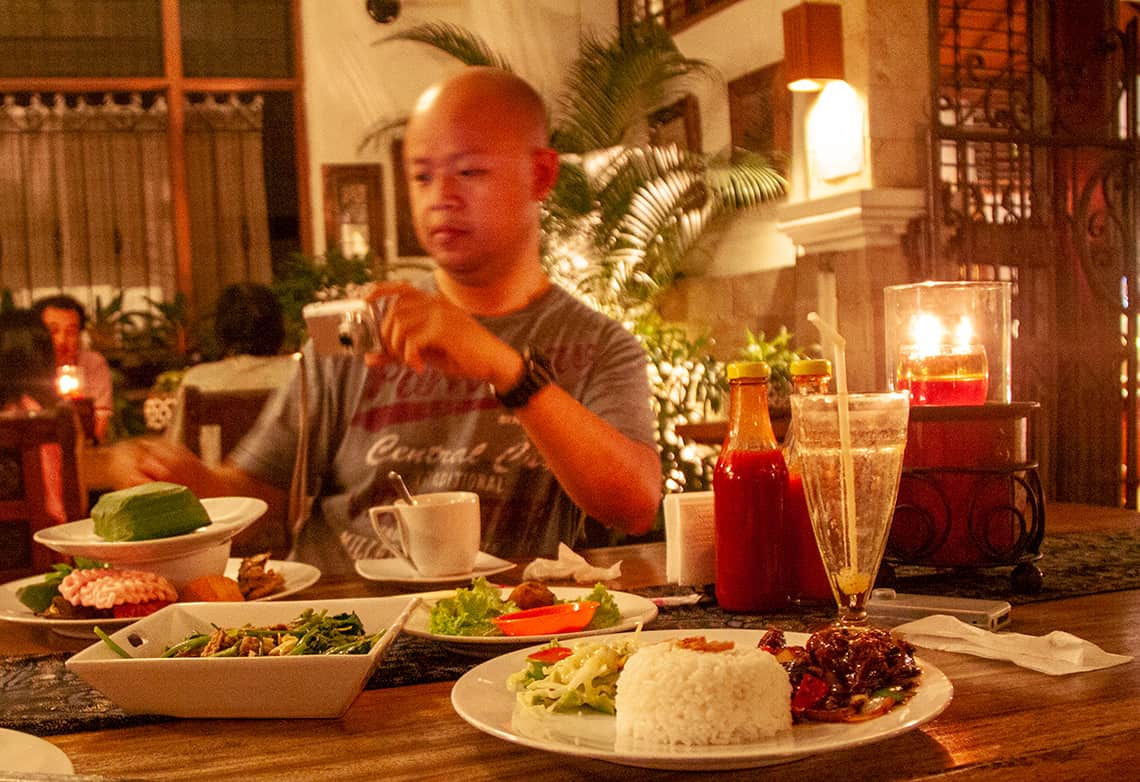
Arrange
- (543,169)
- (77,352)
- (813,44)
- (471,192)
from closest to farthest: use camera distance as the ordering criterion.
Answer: (471,192) → (543,169) → (813,44) → (77,352)

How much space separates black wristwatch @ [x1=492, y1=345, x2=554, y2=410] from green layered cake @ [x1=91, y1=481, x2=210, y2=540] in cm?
56

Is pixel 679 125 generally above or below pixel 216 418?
above

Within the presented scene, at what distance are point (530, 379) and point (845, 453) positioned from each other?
730mm

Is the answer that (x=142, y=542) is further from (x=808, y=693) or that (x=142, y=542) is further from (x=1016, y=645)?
(x=1016, y=645)

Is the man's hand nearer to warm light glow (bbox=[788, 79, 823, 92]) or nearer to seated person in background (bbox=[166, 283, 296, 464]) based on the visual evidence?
seated person in background (bbox=[166, 283, 296, 464])

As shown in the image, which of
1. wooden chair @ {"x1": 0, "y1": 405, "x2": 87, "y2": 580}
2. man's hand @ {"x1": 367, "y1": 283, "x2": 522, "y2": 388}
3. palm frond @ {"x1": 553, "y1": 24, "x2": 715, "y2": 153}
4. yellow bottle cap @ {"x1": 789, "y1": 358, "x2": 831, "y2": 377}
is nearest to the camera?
yellow bottle cap @ {"x1": 789, "y1": 358, "x2": 831, "y2": 377}

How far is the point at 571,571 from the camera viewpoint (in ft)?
4.27

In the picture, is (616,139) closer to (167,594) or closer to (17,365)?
(17,365)

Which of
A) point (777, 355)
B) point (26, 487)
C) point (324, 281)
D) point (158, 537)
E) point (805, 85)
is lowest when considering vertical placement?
point (26, 487)

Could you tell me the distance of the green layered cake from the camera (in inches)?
44.0

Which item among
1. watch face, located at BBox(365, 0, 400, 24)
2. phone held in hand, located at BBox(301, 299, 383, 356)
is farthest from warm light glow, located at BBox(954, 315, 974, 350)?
watch face, located at BBox(365, 0, 400, 24)

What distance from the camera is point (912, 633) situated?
1.00 metres

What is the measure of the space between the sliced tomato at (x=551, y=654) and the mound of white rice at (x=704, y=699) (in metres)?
0.12

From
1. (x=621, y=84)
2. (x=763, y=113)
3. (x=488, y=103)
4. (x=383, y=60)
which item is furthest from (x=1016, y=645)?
(x=383, y=60)
